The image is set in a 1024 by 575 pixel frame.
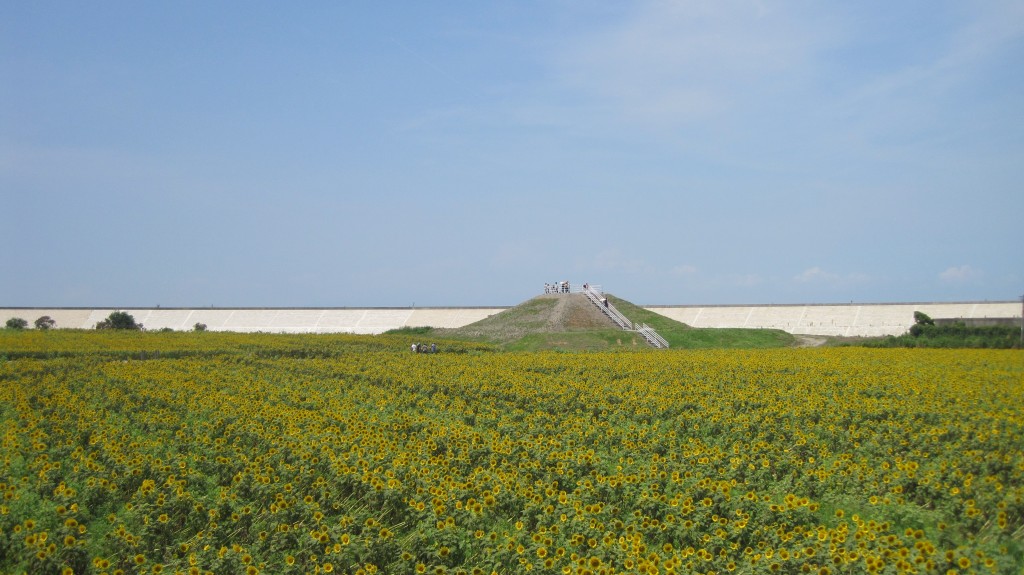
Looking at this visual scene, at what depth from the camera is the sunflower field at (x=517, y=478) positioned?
852 cm

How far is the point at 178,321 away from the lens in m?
80.9

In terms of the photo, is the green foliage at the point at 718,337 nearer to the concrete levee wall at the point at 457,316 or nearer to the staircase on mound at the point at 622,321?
the staircase on mound at the point at 622,321

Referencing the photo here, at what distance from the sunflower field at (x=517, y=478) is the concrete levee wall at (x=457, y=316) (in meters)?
44.5

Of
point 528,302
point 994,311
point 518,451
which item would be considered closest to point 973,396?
point 518,451

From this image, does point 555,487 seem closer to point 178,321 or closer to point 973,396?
point 973,396

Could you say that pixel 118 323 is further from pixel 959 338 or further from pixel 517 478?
pixel 959 338

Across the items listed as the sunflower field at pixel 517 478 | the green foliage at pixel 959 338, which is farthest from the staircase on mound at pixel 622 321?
the sunflower field at pixel 517 478

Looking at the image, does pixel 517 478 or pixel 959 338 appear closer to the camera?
pixel 517 478

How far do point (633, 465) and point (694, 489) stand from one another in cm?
177

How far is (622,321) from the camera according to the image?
54062 millimetres

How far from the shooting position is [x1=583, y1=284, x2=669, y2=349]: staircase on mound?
47281 mm

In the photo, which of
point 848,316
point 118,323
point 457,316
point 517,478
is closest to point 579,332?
point 457,316

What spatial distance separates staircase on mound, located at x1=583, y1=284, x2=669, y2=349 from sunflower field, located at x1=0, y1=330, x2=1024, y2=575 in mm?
25307

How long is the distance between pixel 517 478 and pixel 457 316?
218 ft
